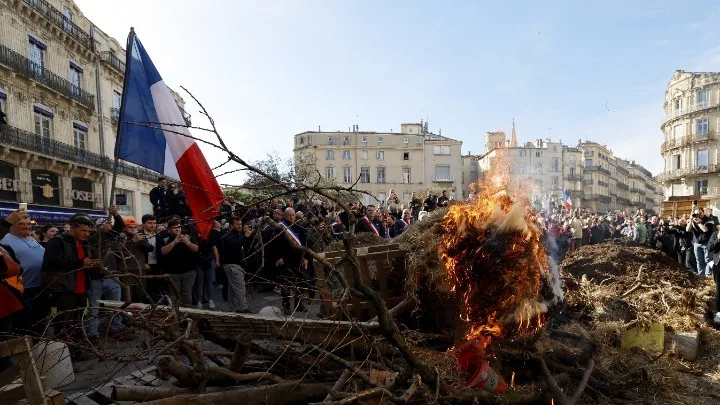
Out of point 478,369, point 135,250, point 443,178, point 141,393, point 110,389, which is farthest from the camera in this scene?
point 443,178

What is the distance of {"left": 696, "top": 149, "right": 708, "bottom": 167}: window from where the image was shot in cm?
5369

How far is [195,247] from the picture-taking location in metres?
7.20

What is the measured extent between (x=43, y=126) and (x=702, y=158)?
71300mm

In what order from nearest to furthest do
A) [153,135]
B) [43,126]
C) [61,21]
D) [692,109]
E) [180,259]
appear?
[180,259] → [153,135] → [43,126] → [61,21] → [692,109]

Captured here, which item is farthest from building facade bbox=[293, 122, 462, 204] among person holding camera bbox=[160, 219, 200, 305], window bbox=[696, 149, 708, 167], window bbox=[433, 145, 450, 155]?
person holding camera bbox=[160, 219, 200, 305]

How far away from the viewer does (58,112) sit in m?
24.5

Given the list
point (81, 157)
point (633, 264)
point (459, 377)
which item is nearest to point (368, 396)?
point (459, 377)

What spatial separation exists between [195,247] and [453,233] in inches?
187

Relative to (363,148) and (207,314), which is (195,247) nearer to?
(207,314)

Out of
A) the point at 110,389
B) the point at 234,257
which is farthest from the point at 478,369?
the point at 234,257

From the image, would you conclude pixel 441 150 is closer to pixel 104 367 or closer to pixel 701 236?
pixel 701 236

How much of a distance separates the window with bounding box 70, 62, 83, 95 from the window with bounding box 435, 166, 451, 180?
157 feet

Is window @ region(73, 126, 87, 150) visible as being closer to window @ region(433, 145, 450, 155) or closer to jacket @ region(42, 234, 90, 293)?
jacket @ region(42, 234, 90, 293)

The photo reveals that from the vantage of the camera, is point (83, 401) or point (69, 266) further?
point (69, 266)
